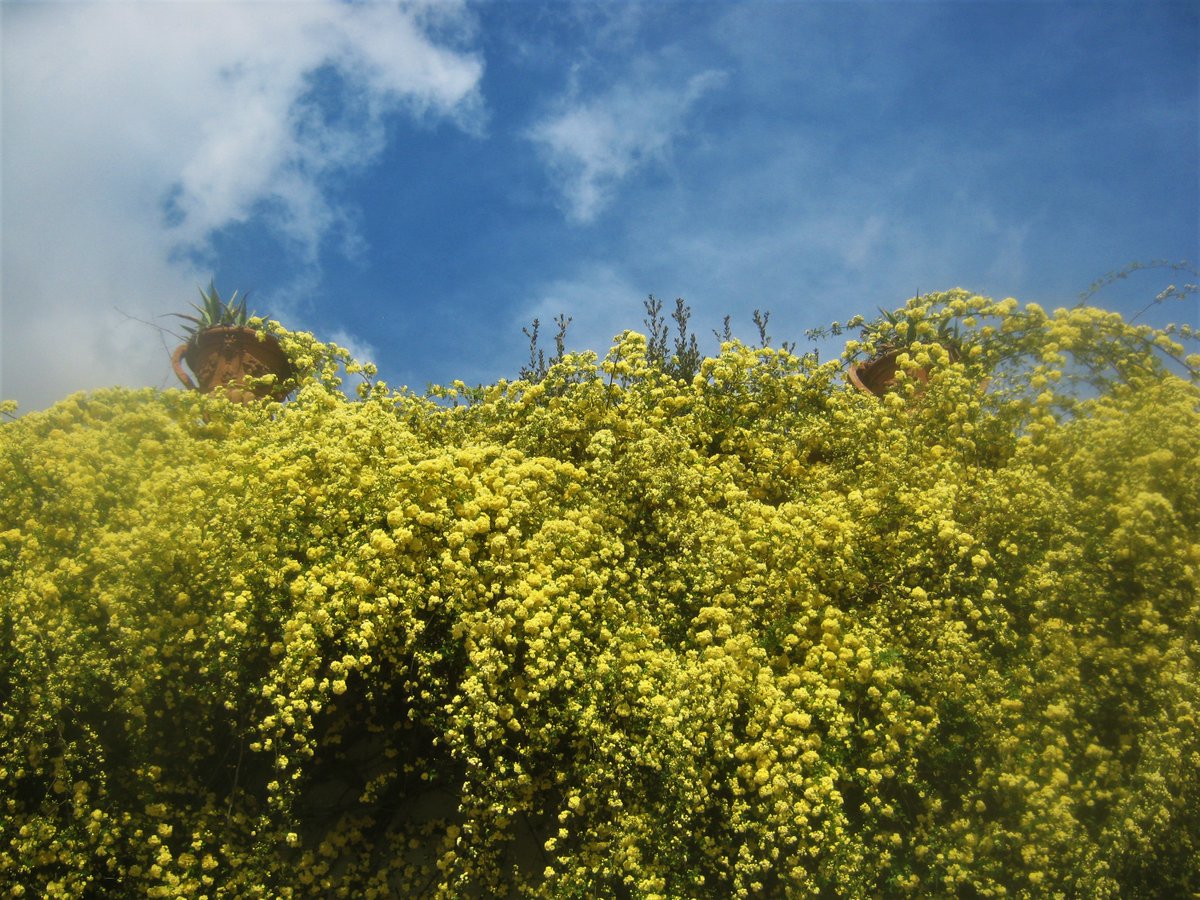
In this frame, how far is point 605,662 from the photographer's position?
539 cm

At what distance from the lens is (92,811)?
17.5 ft

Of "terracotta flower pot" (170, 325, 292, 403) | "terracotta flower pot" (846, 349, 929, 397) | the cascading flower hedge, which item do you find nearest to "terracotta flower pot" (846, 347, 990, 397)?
"terracotta flower pot" (846, 349, 929, 397)

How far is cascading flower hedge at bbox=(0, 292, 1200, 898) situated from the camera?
5.00 meters

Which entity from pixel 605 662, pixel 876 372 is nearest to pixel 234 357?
pixel 605 662

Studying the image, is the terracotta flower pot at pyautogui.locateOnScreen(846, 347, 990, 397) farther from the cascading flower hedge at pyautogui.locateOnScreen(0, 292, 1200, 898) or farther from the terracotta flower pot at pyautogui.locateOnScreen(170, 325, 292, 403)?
the terracotta flower pot at pyautogui.locateOnScreen(170, 325, 292, 403)

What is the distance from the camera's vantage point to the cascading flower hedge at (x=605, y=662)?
500 centimetres

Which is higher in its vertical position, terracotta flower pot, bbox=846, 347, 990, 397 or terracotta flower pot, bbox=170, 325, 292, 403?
terracotta flower pot, bbox=170, 325, 292, 403

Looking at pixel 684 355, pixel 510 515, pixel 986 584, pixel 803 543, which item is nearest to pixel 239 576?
pixel 510 515

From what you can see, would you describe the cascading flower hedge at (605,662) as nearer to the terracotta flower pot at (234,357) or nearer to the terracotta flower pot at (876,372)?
the terracotta flower pot at (876,372)

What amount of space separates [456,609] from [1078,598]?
161 inches

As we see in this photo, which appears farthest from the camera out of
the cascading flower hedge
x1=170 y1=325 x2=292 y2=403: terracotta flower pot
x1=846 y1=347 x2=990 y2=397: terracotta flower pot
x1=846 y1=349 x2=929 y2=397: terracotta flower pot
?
x1=170 y1=325 x2=292 y2=403: terracotta flower pot

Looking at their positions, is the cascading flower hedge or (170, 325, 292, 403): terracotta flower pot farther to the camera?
(170, 325, 292, 403): terracotta flower pot

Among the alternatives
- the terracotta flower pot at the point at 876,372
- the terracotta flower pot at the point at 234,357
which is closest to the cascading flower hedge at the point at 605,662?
the terracotta flower pot at the point at 876,372

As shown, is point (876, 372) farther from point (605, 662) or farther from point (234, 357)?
point (234, 357)
